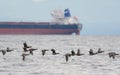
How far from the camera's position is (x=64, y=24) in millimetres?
197500

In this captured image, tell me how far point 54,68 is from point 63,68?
786 mm

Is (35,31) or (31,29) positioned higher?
(31,29)

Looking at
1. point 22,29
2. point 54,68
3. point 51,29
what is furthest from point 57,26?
point 54,68

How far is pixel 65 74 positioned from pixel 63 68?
3.83 metres

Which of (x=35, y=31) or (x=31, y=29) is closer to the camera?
(x=31, y=29)

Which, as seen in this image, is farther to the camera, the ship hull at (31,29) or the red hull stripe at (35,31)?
the red hull stripe at (35,31)

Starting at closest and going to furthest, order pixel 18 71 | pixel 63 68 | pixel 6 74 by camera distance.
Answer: pixel 6 74 < pixel 18 71 < pixel 63 68

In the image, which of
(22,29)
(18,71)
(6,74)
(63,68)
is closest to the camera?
(6,74)

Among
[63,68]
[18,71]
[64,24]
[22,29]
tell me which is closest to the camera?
[18,71]

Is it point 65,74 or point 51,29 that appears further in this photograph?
point 51,29

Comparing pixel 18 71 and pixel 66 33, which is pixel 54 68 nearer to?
pixel 18 71

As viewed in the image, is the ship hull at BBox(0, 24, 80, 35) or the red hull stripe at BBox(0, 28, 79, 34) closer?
the ship hull at BBox(0, 24, 80, 35)

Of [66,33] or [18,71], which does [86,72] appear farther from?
[66,33]

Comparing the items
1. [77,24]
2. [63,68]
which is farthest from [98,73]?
[77,24]
